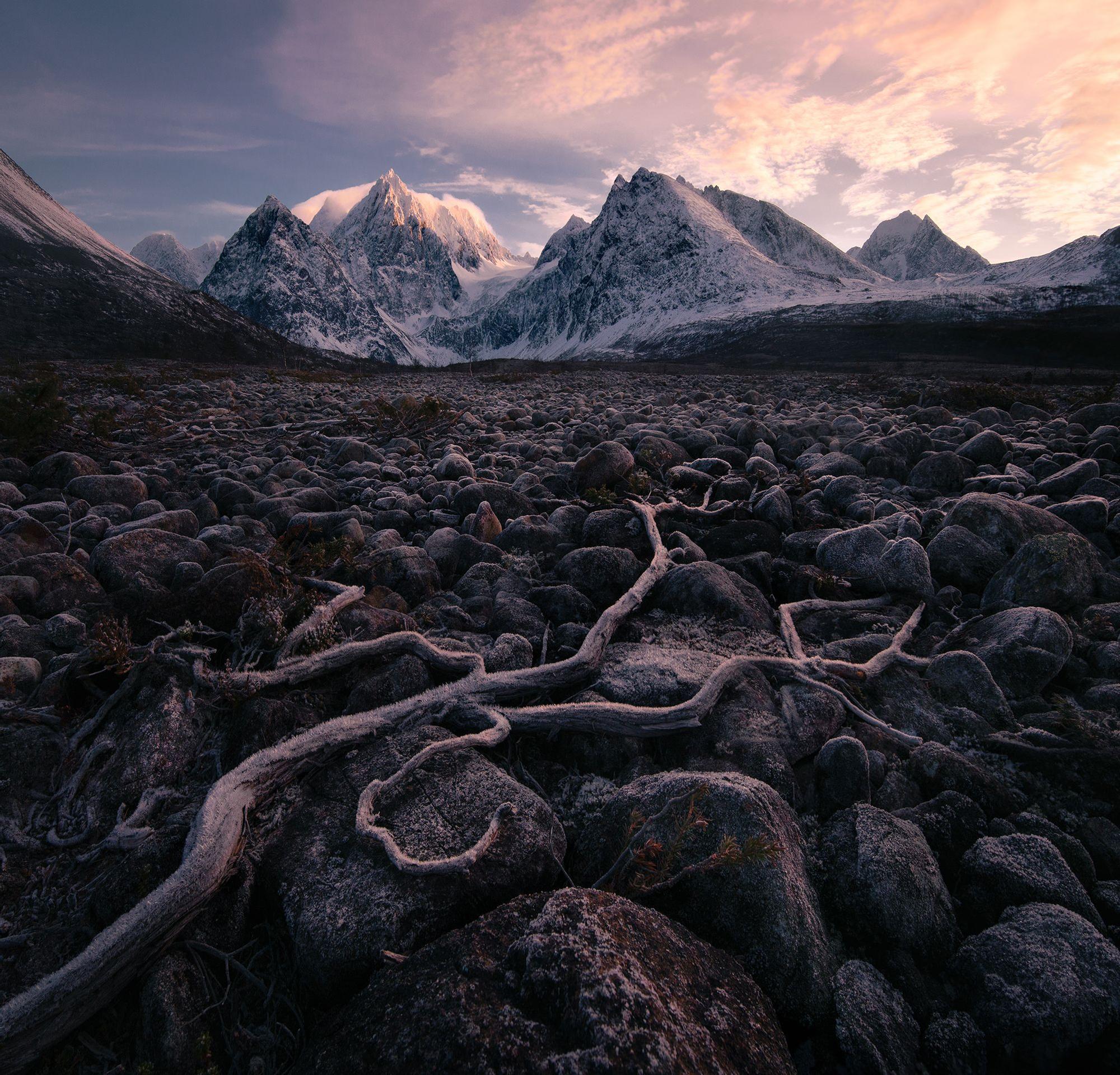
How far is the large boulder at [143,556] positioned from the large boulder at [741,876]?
3.14 meters

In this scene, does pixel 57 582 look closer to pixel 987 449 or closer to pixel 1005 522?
pixel 1005 522

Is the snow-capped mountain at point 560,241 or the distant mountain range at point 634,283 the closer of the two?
the distant mountain range at point 634,283

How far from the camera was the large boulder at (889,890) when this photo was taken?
1721 millimetres

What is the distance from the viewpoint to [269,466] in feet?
21.5

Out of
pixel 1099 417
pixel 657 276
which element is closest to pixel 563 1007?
pixel 1099 417

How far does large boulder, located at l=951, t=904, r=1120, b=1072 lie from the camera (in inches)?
56.7

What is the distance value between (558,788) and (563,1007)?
1077 millimetres

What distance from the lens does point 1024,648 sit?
9.48ft

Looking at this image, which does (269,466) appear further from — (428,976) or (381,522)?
(428,976)

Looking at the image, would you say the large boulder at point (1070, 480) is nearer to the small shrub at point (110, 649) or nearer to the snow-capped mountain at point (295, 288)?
the small shrub at point (110, 649)

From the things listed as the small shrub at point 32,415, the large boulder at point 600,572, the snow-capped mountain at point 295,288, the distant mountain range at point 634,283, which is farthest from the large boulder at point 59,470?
the snow-capped mountain at point 295,288

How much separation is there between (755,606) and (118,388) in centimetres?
1543

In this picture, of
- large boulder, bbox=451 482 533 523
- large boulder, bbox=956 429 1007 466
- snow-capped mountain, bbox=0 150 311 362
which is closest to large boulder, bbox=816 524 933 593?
large boulder, bbox=451 482 533 523

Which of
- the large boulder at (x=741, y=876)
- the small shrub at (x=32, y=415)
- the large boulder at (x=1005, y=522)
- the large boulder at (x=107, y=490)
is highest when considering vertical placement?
the small shrub at (x=32, y=415)
